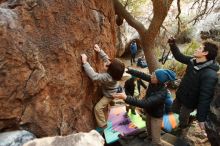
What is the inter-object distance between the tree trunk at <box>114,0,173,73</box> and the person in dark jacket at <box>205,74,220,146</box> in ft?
9.81

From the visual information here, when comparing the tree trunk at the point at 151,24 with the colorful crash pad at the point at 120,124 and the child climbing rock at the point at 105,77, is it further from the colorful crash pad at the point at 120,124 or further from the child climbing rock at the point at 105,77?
the child climbing rock at the point at 105,77

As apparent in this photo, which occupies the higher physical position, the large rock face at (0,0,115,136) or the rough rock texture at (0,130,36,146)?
the large rock face at (0,0,115,136)

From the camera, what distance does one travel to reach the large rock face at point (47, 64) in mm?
3992

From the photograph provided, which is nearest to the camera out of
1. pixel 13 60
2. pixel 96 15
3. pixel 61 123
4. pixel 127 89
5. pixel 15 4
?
pixel 13 60

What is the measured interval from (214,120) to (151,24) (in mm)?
3571

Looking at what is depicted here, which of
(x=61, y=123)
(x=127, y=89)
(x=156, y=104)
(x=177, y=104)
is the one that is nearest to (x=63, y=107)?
(x=61, y=123)

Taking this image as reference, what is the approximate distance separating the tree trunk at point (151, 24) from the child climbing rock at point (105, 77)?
8.44 feet

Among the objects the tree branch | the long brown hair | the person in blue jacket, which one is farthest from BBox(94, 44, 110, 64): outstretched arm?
the person in blue jacket

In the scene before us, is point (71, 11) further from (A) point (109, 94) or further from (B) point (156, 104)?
(B) point (156, 104)

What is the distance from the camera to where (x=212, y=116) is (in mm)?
5031

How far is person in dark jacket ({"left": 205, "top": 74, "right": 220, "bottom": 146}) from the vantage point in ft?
16.3

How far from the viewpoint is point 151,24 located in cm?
786

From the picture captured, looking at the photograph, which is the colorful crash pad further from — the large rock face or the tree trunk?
the tree trunk

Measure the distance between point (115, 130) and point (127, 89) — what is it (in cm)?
166
